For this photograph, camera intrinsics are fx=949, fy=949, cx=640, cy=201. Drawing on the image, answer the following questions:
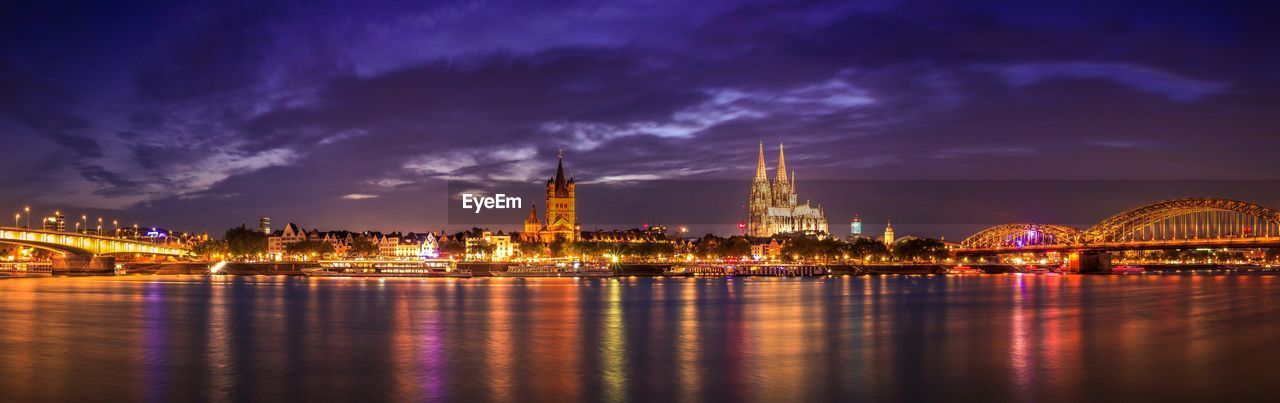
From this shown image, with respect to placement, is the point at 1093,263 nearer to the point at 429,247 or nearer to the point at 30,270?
the point at 429,247

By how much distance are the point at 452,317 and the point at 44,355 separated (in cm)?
1774

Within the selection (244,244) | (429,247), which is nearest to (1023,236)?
(429,247)

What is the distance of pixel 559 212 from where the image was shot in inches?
7431

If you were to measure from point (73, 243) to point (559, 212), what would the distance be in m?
92.0

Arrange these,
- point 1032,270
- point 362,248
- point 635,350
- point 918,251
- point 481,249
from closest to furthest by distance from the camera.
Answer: point 635,350
point 1032,270
point 918,251
point 362,248
point 481,249

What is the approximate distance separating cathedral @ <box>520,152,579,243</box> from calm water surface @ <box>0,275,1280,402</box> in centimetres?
12978

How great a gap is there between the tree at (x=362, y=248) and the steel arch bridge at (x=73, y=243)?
32.4 meters

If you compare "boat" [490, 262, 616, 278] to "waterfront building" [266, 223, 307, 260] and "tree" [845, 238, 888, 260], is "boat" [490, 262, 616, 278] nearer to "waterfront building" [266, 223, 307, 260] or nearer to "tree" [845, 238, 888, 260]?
"tree" [845, 238, 888, 260]

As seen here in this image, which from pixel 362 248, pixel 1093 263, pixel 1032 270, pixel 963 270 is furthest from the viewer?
pixel 362 248

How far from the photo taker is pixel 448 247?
614ft

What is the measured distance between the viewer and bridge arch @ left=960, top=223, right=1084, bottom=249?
13488 centimetres

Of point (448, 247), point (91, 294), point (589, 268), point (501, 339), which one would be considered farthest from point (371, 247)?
point (501, 339)

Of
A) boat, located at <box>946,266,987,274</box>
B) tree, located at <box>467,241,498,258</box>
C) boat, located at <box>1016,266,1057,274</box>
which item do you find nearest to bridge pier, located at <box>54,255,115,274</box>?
tree, located at <box>467,241,498,258</box>

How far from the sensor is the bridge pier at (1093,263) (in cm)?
12238
